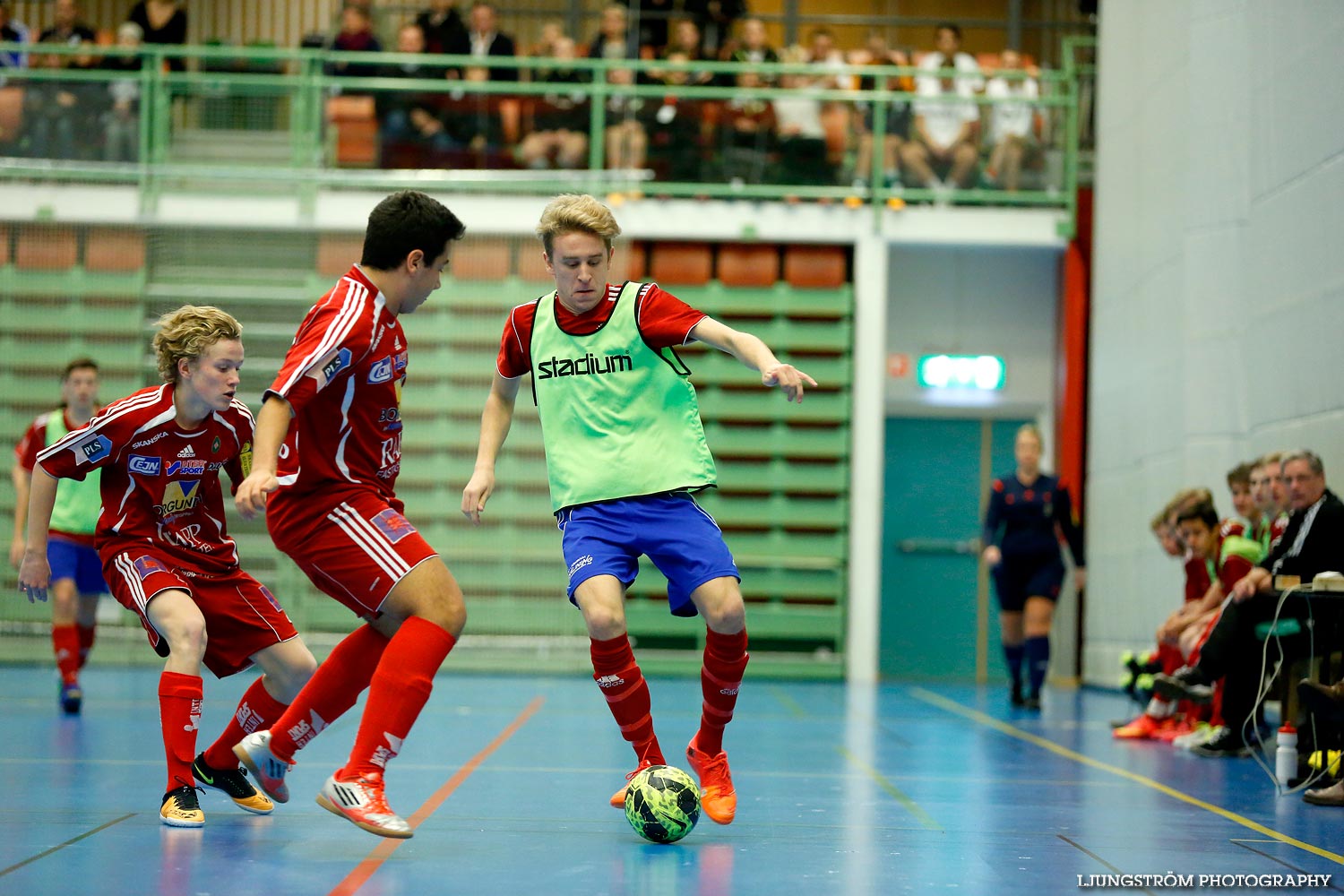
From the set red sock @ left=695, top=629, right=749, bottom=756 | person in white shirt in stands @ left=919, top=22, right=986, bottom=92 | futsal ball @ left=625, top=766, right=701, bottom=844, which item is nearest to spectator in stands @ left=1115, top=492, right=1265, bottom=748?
red sock @ left=695, top=629, right=749, bottom=756

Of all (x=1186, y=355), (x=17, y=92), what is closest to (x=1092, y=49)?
(x=1186, y=355)

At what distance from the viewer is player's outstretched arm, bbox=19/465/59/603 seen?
4.72 m

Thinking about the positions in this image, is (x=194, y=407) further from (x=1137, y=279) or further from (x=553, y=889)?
(x=1137, y=279)

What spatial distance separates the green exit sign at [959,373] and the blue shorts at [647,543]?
1078 centimetres

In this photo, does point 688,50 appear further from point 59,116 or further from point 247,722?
point 247,722

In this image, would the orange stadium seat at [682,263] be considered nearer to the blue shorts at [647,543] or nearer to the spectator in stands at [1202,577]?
the spectator in stands at [1202,577]

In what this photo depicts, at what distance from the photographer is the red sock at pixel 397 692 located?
4.07 metres

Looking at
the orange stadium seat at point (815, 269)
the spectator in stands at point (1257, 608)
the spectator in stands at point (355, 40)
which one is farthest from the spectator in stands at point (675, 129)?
the spectator in stands at point (1257, 608)

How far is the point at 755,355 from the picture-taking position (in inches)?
168

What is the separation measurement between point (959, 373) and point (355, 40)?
6.91 m

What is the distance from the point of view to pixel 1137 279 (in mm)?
12844

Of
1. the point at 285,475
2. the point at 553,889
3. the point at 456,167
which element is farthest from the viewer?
the point at 456,167

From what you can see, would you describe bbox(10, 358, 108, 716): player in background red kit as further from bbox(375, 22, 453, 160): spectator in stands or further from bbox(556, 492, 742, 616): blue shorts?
bbox(375, 22, 453, 160): spectator in stands

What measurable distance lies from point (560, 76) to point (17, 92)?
509cm
